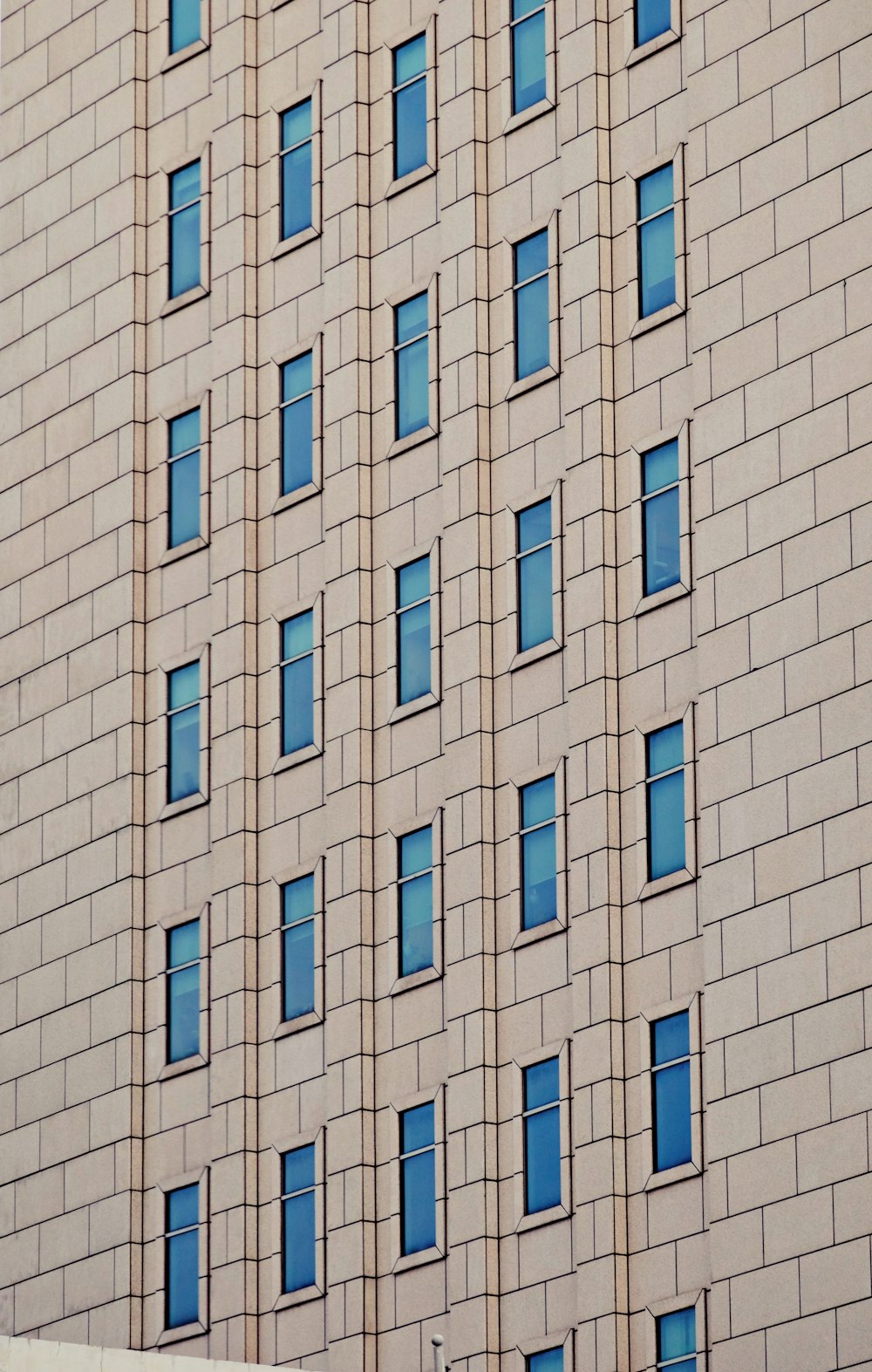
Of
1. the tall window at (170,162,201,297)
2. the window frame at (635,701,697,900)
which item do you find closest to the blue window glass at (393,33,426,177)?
the tall window at (170,162,201,297)

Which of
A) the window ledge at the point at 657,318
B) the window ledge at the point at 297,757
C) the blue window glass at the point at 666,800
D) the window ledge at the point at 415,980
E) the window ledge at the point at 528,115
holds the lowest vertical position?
the window ledge at the point at 415,980

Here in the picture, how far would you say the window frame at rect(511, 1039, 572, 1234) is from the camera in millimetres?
55812

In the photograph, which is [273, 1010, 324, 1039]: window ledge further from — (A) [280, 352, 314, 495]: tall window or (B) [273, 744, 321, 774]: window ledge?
(A) [280, 352, 314, 495]: tall window

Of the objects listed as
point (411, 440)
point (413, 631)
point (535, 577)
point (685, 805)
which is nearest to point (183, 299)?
point (411, 440)

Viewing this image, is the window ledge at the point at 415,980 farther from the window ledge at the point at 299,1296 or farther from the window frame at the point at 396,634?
the window ledge at the point at 299,1296

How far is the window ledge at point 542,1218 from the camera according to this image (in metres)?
55.8

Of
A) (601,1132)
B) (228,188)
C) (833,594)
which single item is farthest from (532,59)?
(601,1132)

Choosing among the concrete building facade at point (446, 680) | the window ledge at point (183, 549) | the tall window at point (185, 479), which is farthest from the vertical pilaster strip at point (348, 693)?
the tall window at point (185, 479)

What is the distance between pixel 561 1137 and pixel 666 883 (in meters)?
4.23

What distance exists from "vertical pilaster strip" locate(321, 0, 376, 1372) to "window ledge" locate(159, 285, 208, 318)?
126 inches

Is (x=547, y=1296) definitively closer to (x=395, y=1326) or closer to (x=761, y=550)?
(x=395, y=1326)

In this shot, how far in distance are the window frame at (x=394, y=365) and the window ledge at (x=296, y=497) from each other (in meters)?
1.71

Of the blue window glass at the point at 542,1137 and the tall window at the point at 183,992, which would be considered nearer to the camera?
the blue window glass at the point at 542,1137

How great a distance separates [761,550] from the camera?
54.6 m
